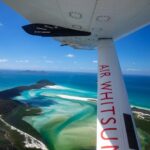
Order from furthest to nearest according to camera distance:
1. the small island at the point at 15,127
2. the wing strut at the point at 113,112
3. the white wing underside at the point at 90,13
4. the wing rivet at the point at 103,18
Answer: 1. the small island at the point at 15,127
2. the wing rivet at the point at 103,18
3. the white wing underside at the point at 90,13
4. the wing strut at the point at 113,112

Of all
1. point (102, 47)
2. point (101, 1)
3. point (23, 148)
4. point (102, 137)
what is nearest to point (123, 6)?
point (101, 1)

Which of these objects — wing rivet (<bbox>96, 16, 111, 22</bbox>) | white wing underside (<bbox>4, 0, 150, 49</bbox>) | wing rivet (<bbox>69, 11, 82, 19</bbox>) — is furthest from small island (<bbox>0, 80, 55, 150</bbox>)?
wing rivet (<bbox>96, 16, 111, 22</bbox>)

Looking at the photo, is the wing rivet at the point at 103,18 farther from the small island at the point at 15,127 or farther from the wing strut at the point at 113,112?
the small island at the point at 15,127

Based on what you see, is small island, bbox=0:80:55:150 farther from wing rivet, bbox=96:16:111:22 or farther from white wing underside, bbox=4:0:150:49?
wing rivet, bbox=96:16:111:22

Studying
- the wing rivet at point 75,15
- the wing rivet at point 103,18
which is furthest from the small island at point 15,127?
the wing rivet at point 103,18

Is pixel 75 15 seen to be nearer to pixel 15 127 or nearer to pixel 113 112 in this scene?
pixel 113 112

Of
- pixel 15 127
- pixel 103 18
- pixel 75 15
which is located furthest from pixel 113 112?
pixel 15 127
